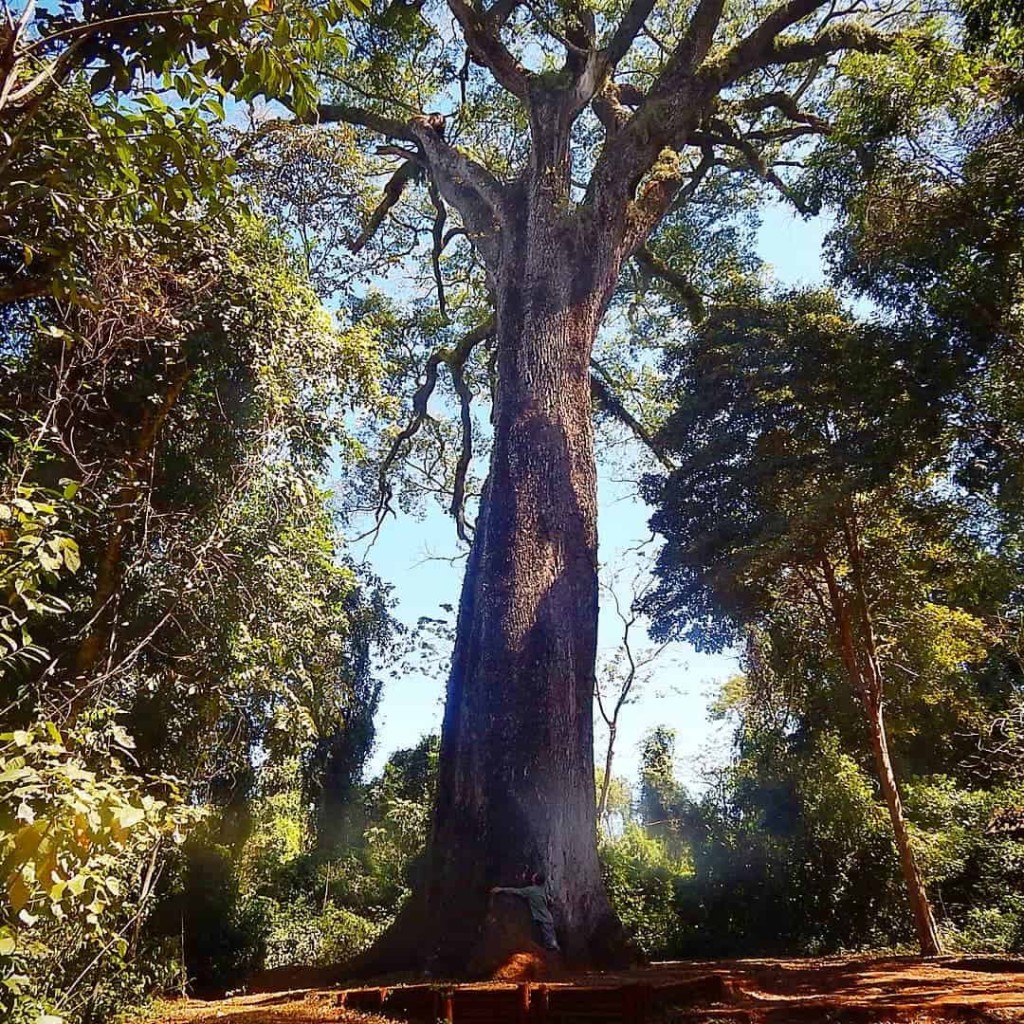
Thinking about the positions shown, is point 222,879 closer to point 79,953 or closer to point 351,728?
point 351,728

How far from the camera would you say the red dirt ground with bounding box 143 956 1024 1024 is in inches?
123

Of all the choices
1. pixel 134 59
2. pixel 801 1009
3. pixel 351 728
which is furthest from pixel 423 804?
pixel 134 59

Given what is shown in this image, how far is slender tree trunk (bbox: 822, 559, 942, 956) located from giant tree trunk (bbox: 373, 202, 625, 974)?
3643 mm

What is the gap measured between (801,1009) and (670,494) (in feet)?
20.9

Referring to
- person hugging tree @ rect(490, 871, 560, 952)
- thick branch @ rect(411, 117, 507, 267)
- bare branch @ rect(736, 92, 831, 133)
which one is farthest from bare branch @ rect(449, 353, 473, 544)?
person hugging tree @ rect(490, 871, 560, 952)

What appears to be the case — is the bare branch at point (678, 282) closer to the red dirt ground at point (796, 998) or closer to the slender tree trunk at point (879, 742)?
the slender tree trunk at point (879, 742)

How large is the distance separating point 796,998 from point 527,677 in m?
2.64

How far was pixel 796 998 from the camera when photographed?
378cm

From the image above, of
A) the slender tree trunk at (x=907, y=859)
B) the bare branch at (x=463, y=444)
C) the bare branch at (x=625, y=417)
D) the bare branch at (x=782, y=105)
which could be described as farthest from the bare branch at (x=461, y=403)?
the slender tree trunk at (x=907, y=859)

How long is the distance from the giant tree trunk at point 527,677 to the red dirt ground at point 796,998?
0.74m

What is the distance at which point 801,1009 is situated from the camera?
327 cm

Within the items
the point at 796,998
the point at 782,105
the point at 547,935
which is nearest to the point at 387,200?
the point at 782,105

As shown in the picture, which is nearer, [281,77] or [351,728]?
[281,77]

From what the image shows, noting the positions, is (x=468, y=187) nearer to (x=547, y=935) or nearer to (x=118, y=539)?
(x=118, y=539)
